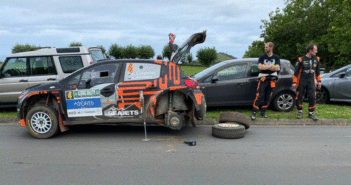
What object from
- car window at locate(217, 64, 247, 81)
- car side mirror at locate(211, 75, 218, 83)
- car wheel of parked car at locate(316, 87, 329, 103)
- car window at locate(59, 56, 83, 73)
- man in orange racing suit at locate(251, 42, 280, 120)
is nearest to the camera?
man in orange racing suit at locate(251, 42, 280, 120)

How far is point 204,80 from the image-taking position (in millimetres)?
8188

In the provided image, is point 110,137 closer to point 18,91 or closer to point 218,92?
point 218,92

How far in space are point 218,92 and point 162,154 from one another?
11.8 ft

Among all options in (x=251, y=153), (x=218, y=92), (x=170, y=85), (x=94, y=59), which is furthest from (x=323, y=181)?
(x=94, y=59)

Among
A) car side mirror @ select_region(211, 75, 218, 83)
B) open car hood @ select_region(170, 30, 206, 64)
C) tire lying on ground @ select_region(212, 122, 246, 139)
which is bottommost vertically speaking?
tire lying on ground @ select_region(212, 122, 246, 139)

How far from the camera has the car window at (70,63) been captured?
8.45 m

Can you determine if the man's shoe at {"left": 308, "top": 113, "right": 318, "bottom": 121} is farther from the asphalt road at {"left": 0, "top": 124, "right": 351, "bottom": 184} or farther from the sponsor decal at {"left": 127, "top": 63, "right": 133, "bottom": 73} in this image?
the sponsor decal at {"left": 127, "top": 63, "right": 133, "bottom": 73}

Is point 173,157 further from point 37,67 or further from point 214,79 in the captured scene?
point 37,67

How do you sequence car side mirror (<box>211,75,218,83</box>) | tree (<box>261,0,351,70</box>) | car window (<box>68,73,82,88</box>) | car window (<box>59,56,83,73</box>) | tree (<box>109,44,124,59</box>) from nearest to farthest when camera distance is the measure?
car window (<box>68,73,82,88</box>) → car side mirror (<box>211,75,218,83</box>) → car window (<box>59,56,83,73</box>) → tree (<box>261,0,351,70</box>) → tree (<box>109,44,124,59</box>)

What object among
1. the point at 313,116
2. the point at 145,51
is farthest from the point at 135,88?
the point at 145,51

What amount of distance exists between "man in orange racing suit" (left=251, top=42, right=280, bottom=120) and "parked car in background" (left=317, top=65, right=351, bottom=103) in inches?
147

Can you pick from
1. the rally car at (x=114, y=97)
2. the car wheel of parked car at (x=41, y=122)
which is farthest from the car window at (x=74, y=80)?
the car wheel of parked car at (x=41, y=122)

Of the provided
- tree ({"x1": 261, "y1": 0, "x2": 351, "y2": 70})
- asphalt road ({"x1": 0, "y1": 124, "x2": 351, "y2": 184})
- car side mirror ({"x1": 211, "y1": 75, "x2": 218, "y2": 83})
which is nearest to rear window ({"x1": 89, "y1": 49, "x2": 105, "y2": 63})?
asphalt road ({"x1": 0, "y1": 124, "x2": 351, "y2": 184})

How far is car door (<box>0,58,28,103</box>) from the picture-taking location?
848 centimetres
